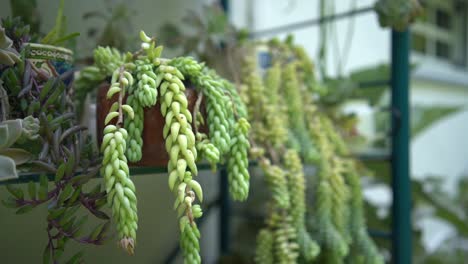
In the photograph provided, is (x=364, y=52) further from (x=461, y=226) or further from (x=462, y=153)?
(x=462, y=153)

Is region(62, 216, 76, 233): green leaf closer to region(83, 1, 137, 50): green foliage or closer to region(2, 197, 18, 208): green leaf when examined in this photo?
region(2, 197, 18, 208): green leaf

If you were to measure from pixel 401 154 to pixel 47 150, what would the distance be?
0.78 metres

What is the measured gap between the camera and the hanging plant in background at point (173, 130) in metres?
0.41

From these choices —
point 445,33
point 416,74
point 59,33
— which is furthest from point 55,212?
point 445,33

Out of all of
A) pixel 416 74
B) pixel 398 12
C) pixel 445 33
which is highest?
pixel 445 33

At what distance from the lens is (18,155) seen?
43cm

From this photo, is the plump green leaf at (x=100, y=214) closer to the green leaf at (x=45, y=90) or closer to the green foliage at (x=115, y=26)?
the green leaf at (x=45, y=90)

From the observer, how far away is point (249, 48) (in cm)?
89

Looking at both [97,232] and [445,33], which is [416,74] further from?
[97,232]

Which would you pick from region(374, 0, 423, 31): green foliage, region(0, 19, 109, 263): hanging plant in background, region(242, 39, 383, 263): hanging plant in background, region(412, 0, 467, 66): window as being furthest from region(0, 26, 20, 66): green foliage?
region(412, 0, 467, 66): window

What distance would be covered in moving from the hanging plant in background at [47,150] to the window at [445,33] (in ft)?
8.65

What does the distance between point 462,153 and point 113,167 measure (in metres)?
2.83

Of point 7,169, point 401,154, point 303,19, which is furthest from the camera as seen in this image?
point 303,19

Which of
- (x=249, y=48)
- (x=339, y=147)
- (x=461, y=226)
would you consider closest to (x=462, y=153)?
(x=461, y=226)
